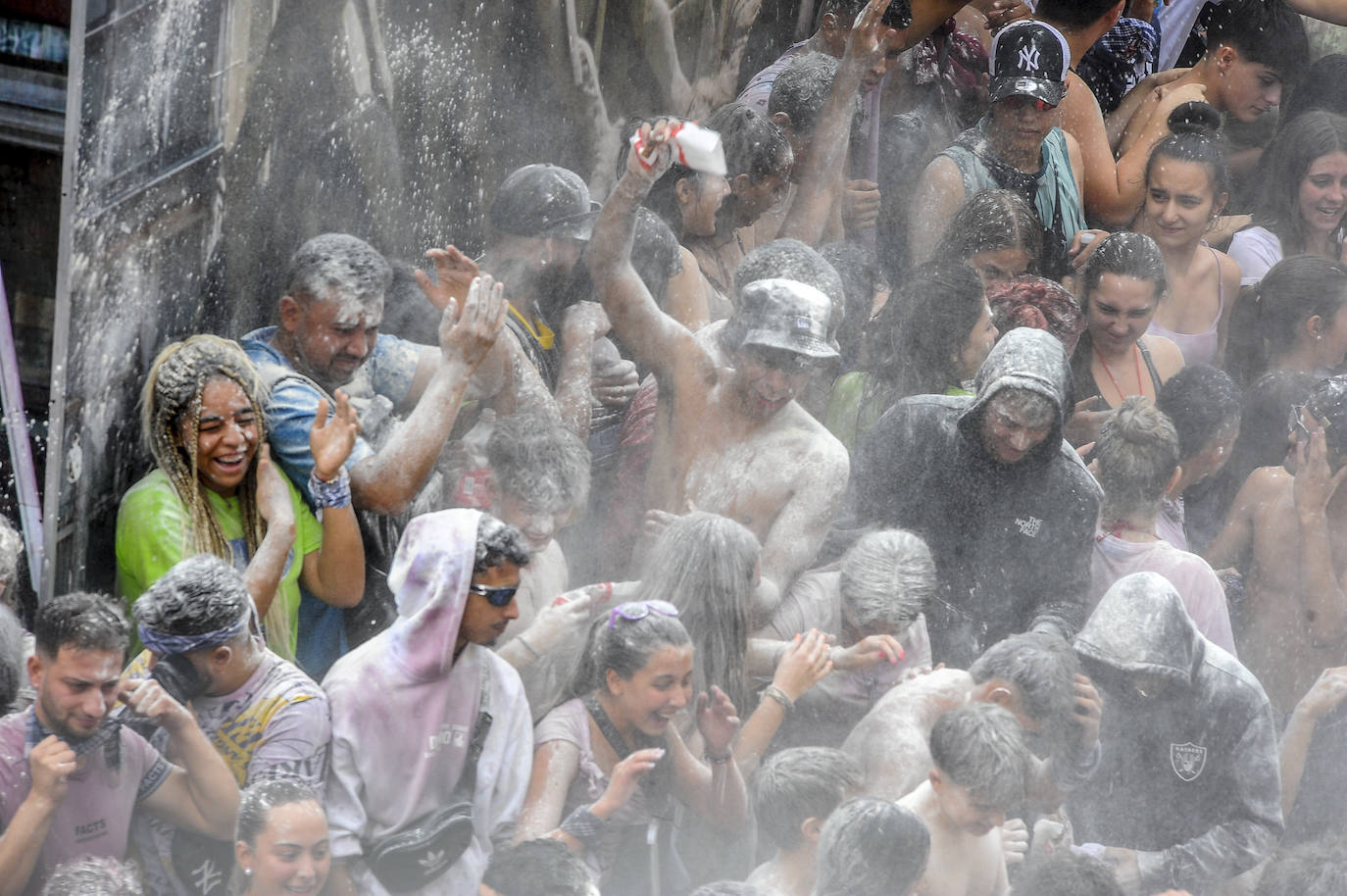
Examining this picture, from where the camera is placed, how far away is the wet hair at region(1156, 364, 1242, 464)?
5.85 metres

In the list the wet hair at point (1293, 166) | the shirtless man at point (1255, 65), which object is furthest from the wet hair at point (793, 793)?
the shirtless man at point (1255, 65)

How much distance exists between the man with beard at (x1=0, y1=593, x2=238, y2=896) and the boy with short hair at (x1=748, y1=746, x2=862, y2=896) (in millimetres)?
1333

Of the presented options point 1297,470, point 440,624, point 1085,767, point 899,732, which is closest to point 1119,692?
point 1085,767

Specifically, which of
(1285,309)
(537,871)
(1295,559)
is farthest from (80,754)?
(1285,309)

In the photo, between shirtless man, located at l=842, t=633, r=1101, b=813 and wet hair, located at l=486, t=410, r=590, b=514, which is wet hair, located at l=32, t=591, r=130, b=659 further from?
shirtless man, located at l=842, t=633, r=1101, b=813

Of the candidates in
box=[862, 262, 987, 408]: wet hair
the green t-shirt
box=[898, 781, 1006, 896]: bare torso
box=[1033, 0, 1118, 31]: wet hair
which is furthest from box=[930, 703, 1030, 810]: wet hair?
box=[1033, 0, 1118, 31]: wet hair

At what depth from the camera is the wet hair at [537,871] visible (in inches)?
171

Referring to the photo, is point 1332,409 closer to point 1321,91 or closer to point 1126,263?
point 1126,263

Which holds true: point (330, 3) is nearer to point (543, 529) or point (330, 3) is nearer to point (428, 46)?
point (428, 46)

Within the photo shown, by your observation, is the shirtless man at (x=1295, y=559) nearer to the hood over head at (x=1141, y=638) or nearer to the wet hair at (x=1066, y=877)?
the hood over head at (x=1141, y=638)

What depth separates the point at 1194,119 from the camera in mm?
6551

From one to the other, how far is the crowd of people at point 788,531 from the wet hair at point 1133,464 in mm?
15

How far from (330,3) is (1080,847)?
3.18 metres

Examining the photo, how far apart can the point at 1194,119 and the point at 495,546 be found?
11.4 feet
